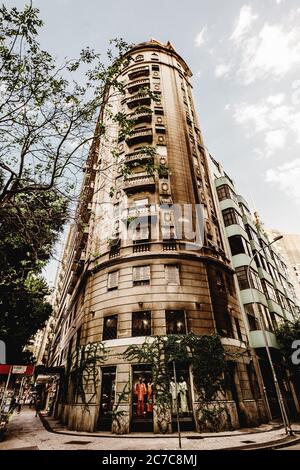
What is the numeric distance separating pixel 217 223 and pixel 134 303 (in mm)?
11710

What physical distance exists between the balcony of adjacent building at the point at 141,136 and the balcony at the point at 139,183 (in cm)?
495

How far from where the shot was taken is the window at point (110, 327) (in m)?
16.4

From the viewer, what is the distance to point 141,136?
25.1m

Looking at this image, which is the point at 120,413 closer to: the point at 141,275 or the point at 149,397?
the point at 149,397

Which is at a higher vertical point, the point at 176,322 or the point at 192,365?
the point at 176,322

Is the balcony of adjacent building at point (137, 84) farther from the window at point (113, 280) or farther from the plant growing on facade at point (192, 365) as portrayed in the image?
the plant growing on facade at point (192, 365)

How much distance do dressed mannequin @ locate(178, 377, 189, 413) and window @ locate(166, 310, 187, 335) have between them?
245cm

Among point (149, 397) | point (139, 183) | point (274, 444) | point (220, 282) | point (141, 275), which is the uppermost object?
point (139, 183)

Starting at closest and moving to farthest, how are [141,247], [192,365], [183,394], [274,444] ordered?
[274,444] < [183,394] < [192,365] < [141,247]

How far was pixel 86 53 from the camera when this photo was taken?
1048 centimetres

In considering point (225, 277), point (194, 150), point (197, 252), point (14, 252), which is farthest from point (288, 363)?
point (14, 252)

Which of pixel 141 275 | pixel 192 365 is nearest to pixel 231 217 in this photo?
pixel 141 275

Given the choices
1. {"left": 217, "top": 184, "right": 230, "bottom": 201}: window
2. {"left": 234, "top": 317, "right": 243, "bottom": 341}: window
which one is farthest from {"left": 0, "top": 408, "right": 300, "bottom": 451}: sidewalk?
{"left": 217, "top": 184, "right": 230, "bottom": 201}: window

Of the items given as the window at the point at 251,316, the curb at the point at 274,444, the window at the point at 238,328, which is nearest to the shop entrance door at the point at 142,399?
the curb at the point at 274,444
